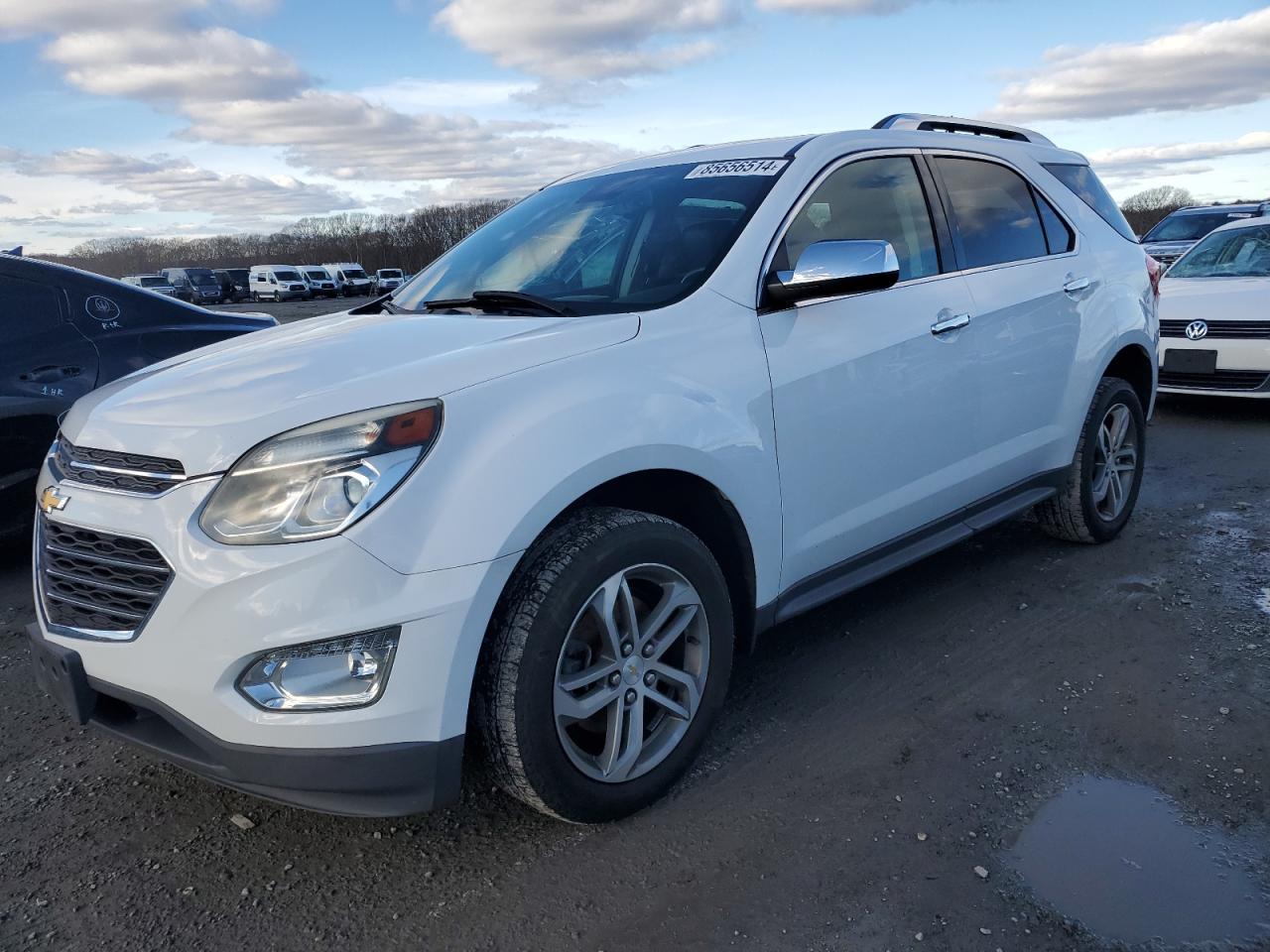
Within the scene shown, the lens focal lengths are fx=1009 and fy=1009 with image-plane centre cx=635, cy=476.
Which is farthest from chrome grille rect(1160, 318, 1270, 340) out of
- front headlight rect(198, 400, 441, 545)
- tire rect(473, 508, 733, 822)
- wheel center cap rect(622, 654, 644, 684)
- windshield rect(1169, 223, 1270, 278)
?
front headlight rect(198, 400, 441, 545)

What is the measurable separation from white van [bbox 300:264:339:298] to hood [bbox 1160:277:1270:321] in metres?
54.0

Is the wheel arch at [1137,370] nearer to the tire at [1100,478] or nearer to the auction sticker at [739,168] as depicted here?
the tire at [1100,478]

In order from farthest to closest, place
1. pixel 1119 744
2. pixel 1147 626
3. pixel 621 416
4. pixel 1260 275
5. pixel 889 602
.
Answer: pixel 1260 275, pixel 889 602, pixel 1147 626, pixel 1119 744, pixel 621 416

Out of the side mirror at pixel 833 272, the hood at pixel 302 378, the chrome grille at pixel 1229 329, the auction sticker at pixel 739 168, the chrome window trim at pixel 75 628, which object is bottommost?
the chrome grille at pixel 1229 329

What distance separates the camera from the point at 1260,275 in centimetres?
813

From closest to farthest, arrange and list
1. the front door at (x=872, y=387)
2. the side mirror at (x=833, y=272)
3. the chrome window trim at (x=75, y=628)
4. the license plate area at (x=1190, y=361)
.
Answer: the chrome window trim at (x=75, y=628) → the side mirror at (x=833, y=272) → the front door at (x=872, y=387) → the license plate area at (x=1190, y=361)

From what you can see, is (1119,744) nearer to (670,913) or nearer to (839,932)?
(839,932)

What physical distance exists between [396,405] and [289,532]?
0.36m

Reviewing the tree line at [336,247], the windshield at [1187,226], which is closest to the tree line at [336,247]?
the tree line at [336,247]

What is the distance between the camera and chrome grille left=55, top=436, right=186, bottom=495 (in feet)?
7.55

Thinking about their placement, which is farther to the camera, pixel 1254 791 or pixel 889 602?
pixel 889 602

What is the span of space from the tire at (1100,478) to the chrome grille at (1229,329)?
134 inches

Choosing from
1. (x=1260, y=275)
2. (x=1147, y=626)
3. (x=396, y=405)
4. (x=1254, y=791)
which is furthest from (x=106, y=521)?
(x=1260, y=275)

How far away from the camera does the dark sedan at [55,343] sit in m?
4.80
